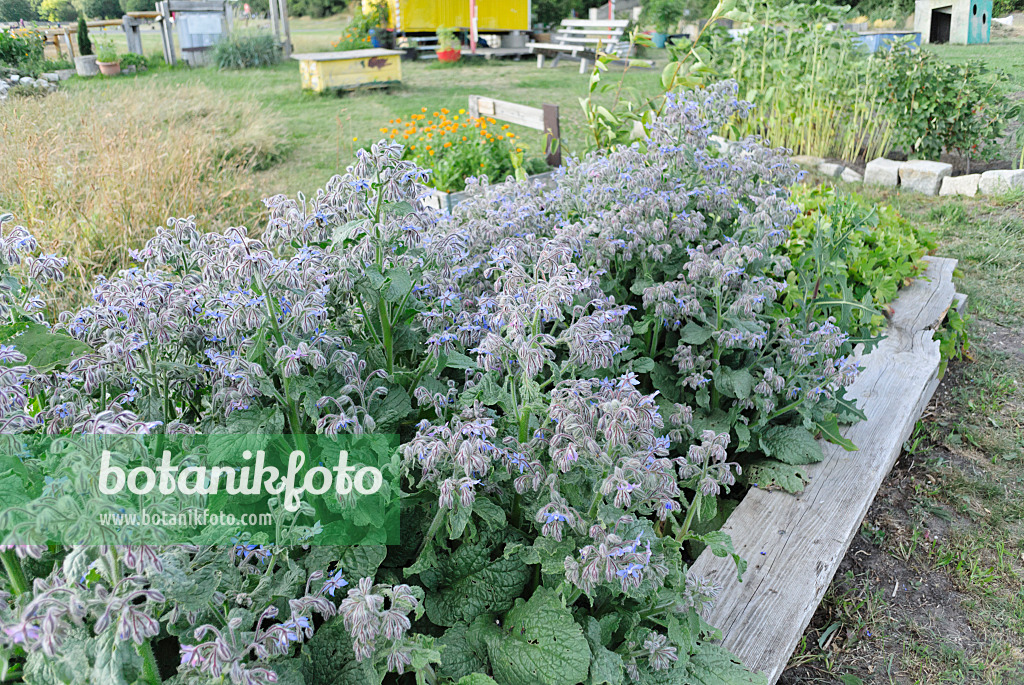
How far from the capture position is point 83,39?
4.74 m

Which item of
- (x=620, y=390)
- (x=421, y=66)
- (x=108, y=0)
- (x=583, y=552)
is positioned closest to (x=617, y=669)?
(x=583, y=552)

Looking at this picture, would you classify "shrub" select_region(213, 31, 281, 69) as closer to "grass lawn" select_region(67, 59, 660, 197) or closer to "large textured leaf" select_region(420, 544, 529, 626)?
"grass lawn" select_region(67, 59, 660, 197)

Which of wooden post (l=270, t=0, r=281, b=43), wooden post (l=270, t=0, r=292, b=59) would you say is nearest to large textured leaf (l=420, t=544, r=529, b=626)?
wooden post (l=270, t=0, r=281, b=43)

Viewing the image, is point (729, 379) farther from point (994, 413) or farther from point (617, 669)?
point (994, 413)

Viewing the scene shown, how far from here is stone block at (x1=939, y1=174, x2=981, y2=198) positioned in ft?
17.3

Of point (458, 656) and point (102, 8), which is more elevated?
point (102, 8)

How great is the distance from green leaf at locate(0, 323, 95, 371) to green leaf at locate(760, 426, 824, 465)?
2.05 metres

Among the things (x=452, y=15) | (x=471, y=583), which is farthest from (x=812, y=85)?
(x=452, y=15)

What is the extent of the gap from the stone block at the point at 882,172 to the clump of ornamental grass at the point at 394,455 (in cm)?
416

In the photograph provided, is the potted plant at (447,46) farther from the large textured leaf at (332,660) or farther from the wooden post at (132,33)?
the large textured leaf at (332,660)

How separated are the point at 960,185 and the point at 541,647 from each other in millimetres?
5266

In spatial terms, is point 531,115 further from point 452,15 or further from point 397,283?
point 452,15

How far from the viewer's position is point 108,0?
439 centimetres

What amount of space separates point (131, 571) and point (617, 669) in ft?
3.16
